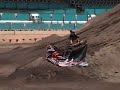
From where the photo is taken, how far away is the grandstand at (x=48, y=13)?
4906cm

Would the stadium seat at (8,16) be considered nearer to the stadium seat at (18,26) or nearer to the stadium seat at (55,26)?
the stadium seat at (18,26)

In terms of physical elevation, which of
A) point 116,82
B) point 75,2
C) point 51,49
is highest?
point 75,2

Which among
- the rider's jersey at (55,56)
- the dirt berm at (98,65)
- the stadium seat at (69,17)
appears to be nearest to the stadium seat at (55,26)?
the stadium seat at (69,17)

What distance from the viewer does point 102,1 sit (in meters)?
61.5

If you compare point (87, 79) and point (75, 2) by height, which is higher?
point (75, 2)

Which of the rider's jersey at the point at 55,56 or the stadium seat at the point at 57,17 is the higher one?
the stadium seat at the point at 57,17

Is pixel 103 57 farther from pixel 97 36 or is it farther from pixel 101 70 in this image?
pixel 97 36

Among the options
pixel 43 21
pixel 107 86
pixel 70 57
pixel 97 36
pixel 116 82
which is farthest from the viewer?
pixel 43 21

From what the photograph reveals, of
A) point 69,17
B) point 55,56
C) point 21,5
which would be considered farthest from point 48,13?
point 55,56

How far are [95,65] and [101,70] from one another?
0.48 metres

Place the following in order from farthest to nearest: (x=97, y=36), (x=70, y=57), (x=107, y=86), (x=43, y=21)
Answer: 1. (x=43, y=21)
2. (x=97, y=36)
3. (x=70, y=57)
4. (x=107, y=86)

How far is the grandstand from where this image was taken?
49062 millimetres

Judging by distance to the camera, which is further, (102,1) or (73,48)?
(102,1)

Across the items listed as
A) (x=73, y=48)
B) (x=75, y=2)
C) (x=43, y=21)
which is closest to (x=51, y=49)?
(x=73, y=48)
